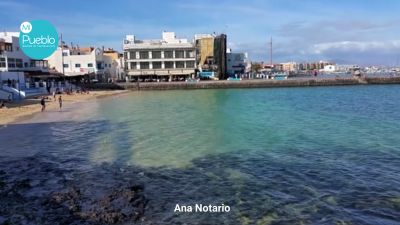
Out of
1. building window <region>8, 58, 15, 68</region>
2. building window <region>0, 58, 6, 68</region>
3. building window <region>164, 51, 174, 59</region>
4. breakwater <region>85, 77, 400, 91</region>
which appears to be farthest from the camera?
building window <region>164, 51, 174, 59</region>

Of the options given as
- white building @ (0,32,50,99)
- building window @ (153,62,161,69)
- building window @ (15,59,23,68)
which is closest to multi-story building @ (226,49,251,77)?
building window @ (153,62,161,69)

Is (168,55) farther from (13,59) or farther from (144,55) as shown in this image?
(13,59)

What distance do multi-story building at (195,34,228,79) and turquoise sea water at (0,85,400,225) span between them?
3395 inches

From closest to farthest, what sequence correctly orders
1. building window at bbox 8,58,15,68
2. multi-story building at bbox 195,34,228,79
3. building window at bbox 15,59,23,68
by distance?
building window at bbox 8,58,15,68 < building window at bbox 15,59,23,68 < multi-story building at bbox 195,34,228,79

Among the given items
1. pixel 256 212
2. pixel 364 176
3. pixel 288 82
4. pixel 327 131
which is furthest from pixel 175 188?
pixel 288 82

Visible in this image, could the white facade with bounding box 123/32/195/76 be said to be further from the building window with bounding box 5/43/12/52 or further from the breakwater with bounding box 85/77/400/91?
the building window with bounding box 5/43/12/52

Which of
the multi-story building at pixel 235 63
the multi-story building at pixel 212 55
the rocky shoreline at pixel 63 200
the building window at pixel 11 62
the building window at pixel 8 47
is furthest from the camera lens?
the multi-story building at pixel 235 63

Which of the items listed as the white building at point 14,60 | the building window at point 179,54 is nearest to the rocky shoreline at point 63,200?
the white building at point 14,60

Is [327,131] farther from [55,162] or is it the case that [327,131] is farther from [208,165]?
[55,162]

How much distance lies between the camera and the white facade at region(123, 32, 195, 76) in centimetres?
11719

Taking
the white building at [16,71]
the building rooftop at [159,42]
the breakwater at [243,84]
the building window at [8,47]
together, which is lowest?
the breakwater at [243,84]

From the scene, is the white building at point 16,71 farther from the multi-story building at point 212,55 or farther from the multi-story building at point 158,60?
the multi-story building at point 212,55

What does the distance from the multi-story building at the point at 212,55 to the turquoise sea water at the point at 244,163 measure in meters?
86.2

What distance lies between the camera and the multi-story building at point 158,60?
117m
